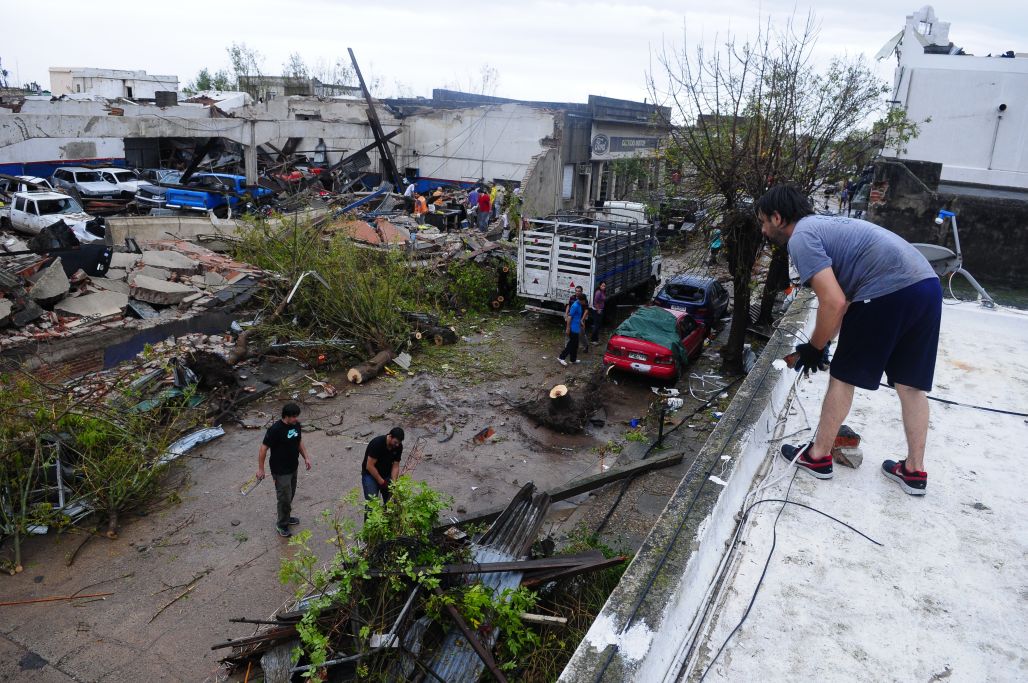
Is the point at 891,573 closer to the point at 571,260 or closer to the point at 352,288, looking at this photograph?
the point at 352,288

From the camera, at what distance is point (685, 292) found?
14.5 meters

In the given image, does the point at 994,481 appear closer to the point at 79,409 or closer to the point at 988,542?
the point at 988,542

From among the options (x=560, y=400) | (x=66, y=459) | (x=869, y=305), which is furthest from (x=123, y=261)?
(x=869, y=305)

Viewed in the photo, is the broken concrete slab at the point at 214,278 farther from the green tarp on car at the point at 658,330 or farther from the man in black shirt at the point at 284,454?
the green tarp on car at the point at 658,330

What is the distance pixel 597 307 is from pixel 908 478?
36.0 feet

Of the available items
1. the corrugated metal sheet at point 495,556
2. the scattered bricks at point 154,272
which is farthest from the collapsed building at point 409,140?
the corrugated metal sheet at point 495,556

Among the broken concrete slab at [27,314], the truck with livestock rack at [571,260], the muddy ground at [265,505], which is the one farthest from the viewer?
the truck with livestock rack at [571,260]

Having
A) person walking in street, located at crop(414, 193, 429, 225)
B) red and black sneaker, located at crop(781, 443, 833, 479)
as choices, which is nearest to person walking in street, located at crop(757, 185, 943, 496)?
red and black sneaker, located at crop(781, 443, 833, 479)

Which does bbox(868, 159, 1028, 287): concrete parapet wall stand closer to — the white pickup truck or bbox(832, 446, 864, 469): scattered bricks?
bbox(832, 446, 864, 469): scattered bricks

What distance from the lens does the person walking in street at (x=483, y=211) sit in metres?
22.9

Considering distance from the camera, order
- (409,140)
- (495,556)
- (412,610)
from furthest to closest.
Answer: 1. (409,140)
2. (495,556)
3. (412,610)

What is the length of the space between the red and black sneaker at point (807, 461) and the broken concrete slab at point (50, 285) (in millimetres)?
12004

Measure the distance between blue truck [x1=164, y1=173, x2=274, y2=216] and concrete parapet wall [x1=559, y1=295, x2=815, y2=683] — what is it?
20757mm

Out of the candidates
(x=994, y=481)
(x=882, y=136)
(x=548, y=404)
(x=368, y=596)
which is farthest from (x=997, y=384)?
(x=882, y=136)
